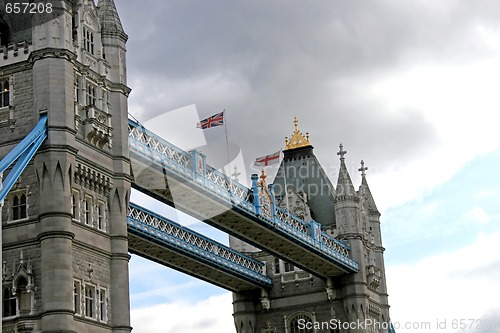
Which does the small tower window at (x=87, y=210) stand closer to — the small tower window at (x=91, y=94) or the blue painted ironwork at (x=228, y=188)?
the small tower window at (x=91, y=94)

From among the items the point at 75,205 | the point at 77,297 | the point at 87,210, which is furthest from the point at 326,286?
the point at 77,297

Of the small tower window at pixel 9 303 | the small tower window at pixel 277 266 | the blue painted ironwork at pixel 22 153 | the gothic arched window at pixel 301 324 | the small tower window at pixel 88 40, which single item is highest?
the small tower window at pixel 88 40

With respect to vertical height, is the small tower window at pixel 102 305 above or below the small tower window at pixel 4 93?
below

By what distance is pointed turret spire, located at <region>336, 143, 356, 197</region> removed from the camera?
8150 centimetres

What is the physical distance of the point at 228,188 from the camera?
6362cm

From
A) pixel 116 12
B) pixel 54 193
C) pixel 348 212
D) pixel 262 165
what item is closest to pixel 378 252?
pixel 348 212

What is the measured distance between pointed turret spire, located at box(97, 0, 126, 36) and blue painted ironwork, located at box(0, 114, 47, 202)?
775cm

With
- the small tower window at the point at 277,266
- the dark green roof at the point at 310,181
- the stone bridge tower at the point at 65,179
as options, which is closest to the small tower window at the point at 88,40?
the stone bridge tower at the point at 65,179

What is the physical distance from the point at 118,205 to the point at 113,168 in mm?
1836

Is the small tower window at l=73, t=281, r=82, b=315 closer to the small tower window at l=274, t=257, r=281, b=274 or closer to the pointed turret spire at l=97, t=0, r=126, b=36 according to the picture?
the pointed turret spire at l=97, t=0, r=126, b=36

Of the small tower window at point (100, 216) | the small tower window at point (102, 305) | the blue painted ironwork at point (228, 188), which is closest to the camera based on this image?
the small tower window at point (102, 305)

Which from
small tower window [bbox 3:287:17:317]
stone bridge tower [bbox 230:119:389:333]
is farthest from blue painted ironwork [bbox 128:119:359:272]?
small tower window [bbox 3:287:17:317]

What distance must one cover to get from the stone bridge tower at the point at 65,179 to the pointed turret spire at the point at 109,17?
505 millimetres

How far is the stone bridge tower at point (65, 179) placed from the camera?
4328 centimetres
